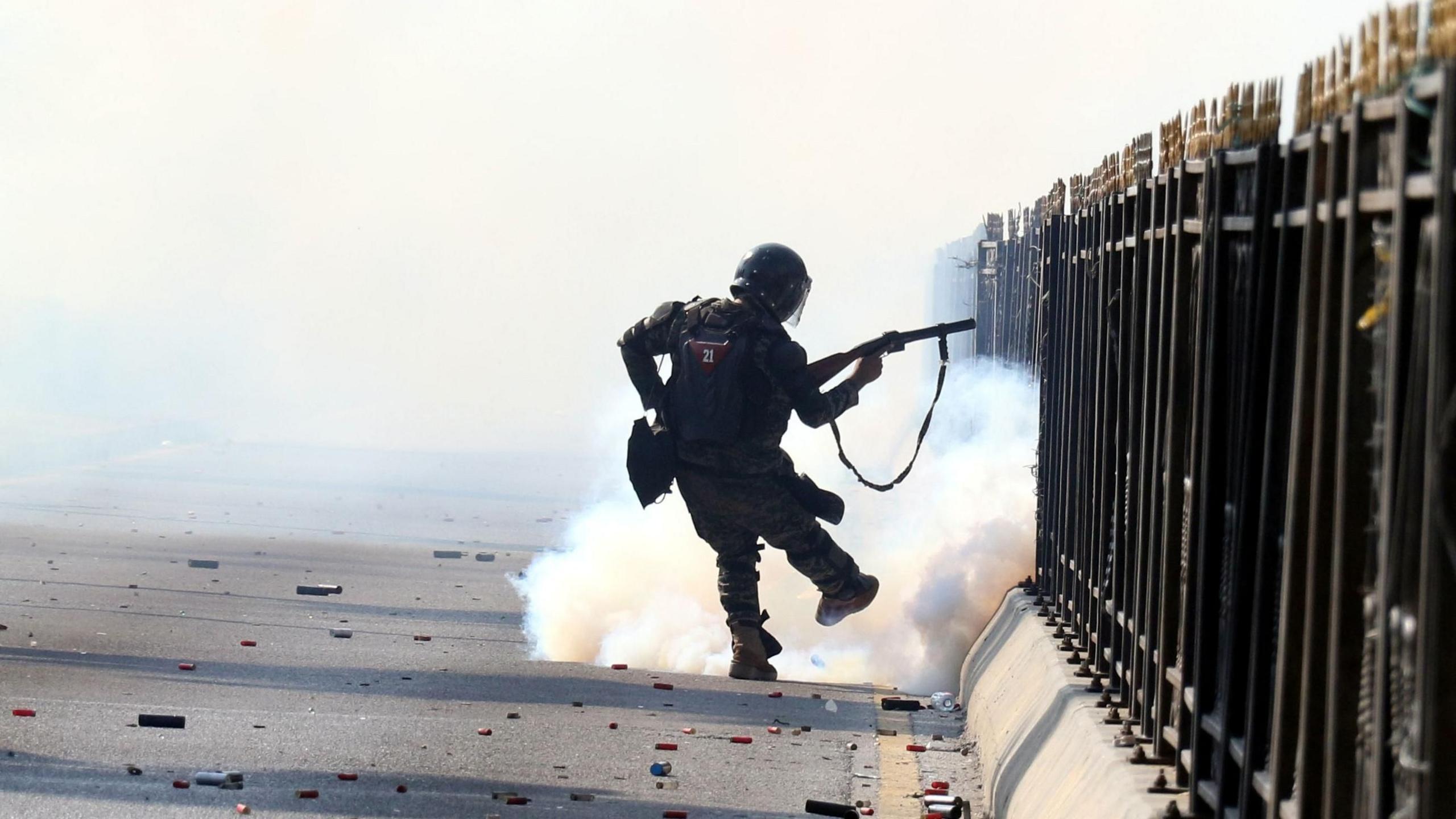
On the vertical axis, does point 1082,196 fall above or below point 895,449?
above

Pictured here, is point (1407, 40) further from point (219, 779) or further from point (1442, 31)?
point (219, 779)

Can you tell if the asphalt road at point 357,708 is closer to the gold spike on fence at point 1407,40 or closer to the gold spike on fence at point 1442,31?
the gold spike on fence at point 1407,40

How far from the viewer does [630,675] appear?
941 cm

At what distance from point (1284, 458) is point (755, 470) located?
5351mm

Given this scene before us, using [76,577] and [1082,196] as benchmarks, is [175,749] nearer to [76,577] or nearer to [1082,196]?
[1082,196]

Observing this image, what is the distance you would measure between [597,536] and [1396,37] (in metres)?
9.93

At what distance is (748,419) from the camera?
928 centimetres

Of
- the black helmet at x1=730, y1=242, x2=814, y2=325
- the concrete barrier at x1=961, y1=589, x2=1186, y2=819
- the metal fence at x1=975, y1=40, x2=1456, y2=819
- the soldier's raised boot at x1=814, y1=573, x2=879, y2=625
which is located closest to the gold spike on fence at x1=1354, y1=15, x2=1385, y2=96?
the metal fence at x1=975, y1=40, x2=1456, y2=819

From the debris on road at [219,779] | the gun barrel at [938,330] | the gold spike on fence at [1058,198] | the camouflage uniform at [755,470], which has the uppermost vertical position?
the gold spike on fence at [1058,198]

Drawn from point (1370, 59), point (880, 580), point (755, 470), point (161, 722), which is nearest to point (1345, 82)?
point (1370, 59)

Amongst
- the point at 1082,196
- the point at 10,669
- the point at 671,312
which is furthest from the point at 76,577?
the point at 1082,196

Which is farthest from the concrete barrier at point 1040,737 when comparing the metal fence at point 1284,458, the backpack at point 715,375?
the backpack at point 715,375

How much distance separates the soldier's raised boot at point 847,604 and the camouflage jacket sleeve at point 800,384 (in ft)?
3.08

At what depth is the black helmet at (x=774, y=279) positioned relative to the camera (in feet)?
30.9
